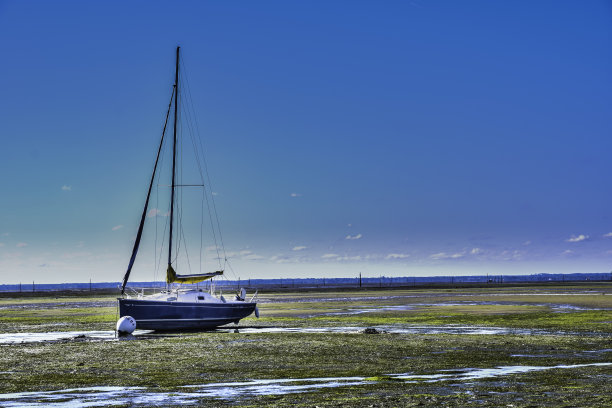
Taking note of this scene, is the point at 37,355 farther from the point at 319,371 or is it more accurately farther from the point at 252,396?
the point at 252,396

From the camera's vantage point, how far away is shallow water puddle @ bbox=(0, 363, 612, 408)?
16625mm

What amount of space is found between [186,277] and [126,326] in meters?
6.68

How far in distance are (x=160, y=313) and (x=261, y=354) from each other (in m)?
15.2

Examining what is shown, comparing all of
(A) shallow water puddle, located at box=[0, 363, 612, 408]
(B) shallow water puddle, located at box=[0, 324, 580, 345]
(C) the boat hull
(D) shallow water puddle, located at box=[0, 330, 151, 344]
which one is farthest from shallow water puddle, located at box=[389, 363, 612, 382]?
(C) the boat hull

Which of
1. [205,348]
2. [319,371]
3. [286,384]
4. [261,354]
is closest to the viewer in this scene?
[286,384]

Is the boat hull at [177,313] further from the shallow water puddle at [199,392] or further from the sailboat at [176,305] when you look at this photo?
the shallow water puddle at [199,392]

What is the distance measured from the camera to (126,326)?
3903 cm

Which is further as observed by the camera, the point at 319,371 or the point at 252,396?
the point at 319,371

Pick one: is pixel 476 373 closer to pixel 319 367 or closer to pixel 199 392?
pixel 319 367

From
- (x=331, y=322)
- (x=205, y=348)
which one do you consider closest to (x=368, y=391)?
(x=205, y=348)

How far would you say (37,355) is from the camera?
93.0ft

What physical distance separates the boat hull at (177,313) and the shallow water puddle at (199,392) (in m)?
22.2

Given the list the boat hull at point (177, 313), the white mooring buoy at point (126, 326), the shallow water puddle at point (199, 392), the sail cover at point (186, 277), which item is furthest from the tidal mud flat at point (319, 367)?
the sail cover at point (186, 277)

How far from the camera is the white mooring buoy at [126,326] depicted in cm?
3891
